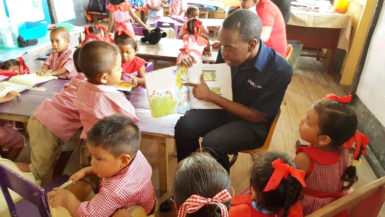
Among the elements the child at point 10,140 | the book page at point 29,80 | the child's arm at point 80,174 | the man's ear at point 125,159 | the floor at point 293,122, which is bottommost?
the floor at point 293,122

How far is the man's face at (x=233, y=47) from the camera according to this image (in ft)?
5.22

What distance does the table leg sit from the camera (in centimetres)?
177

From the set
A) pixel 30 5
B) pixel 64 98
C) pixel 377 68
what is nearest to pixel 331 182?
pixel 64 98

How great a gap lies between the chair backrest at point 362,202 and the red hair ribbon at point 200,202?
11.7 inches

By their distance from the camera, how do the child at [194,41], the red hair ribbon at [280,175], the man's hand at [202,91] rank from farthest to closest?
the child at [194,41], the man's hand at [202,91], the red hair ribbon at [280,175]

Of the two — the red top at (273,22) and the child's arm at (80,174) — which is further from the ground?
the red top at (273,22)

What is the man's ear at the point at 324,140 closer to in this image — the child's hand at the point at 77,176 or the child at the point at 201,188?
the child at the point at 201,188

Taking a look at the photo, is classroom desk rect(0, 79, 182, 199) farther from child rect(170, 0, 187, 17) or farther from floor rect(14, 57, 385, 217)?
child rect(170, 0, 187, 17)

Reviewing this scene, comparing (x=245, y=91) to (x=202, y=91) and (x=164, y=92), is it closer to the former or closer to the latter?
(x=202, y=91)

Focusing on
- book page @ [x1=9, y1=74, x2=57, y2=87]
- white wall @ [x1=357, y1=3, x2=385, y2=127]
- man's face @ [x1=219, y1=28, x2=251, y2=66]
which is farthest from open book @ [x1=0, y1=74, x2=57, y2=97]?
white wall @ [x1=357, y1=3, x2=385, y2=127]

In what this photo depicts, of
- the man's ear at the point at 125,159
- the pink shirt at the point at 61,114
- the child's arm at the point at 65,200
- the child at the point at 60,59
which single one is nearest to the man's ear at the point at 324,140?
the man's ear at the point at 125,159

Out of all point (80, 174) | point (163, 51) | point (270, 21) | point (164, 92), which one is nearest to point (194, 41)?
point (163, 51)

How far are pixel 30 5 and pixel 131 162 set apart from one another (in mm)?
4123

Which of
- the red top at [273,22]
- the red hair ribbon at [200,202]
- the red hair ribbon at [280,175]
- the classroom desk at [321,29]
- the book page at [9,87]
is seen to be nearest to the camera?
the red hair ribbon at [200,202]
